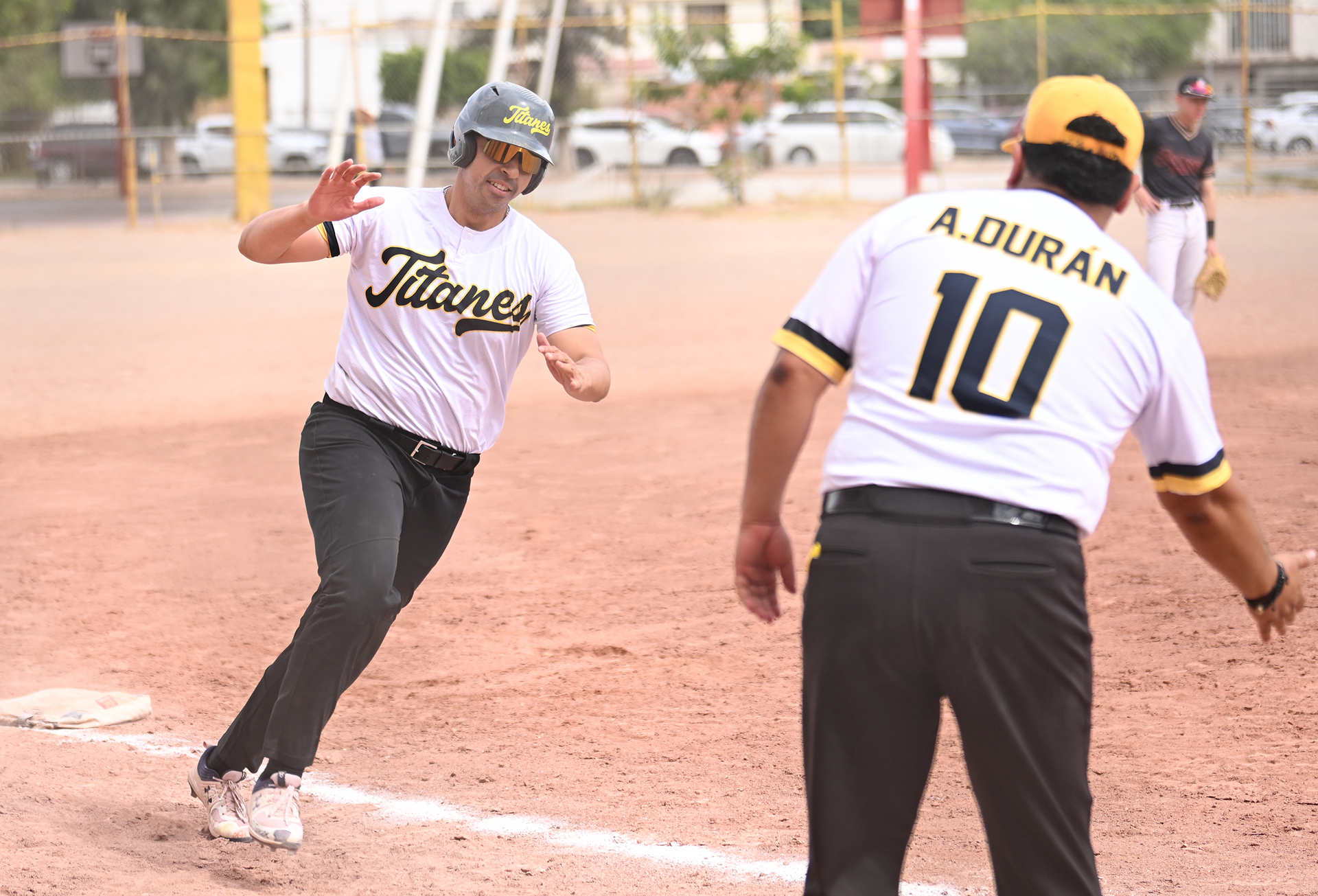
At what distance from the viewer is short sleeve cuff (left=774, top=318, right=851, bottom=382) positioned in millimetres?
2588

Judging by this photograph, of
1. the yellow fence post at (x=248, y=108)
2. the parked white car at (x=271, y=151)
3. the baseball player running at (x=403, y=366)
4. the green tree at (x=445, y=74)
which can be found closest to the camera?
the baseball player running at (x=403, y=366)

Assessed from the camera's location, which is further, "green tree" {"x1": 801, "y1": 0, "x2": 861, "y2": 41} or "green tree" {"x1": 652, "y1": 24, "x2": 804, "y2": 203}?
"green tree" {"x1": 801, "y1": 0, "x2": 861, "y2": 41}

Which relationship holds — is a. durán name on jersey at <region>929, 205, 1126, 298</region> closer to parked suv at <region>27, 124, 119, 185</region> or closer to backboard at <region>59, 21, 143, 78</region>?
backboard at <region>59, 21, 143, 78</region>

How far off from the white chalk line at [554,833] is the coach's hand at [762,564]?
1232 millimetres

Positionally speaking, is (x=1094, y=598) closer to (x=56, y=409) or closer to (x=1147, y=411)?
(x=1147, y=411)

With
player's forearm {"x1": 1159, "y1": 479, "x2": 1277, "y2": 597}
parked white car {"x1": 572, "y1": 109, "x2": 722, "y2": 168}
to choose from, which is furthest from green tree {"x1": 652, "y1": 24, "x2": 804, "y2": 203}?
player's forearm {"x1": 1159, "y1": 479, "x2": 1277, "y2": 597}

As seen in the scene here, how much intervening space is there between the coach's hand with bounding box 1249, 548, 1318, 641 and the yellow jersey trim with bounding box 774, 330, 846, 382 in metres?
1.02

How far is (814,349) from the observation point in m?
2.59

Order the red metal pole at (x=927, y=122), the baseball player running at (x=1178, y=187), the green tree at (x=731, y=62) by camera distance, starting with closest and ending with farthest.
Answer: the baseball player running at (x=1178, y=187)
the red metal pole at (x=927, y=122)
the green tree at (x=731, y=62)

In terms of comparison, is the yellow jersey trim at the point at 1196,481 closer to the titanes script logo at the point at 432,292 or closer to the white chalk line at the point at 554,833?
the white chalk line at the point at 554,833

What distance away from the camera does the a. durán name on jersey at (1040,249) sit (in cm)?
249

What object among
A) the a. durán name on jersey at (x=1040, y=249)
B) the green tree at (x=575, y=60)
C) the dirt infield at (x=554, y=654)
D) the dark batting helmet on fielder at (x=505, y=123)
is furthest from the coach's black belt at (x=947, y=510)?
the green tree at (x=575, y=60)

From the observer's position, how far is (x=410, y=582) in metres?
4.27

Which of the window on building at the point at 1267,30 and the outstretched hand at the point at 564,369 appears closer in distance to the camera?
the outstretched hand at the point at 564,369
